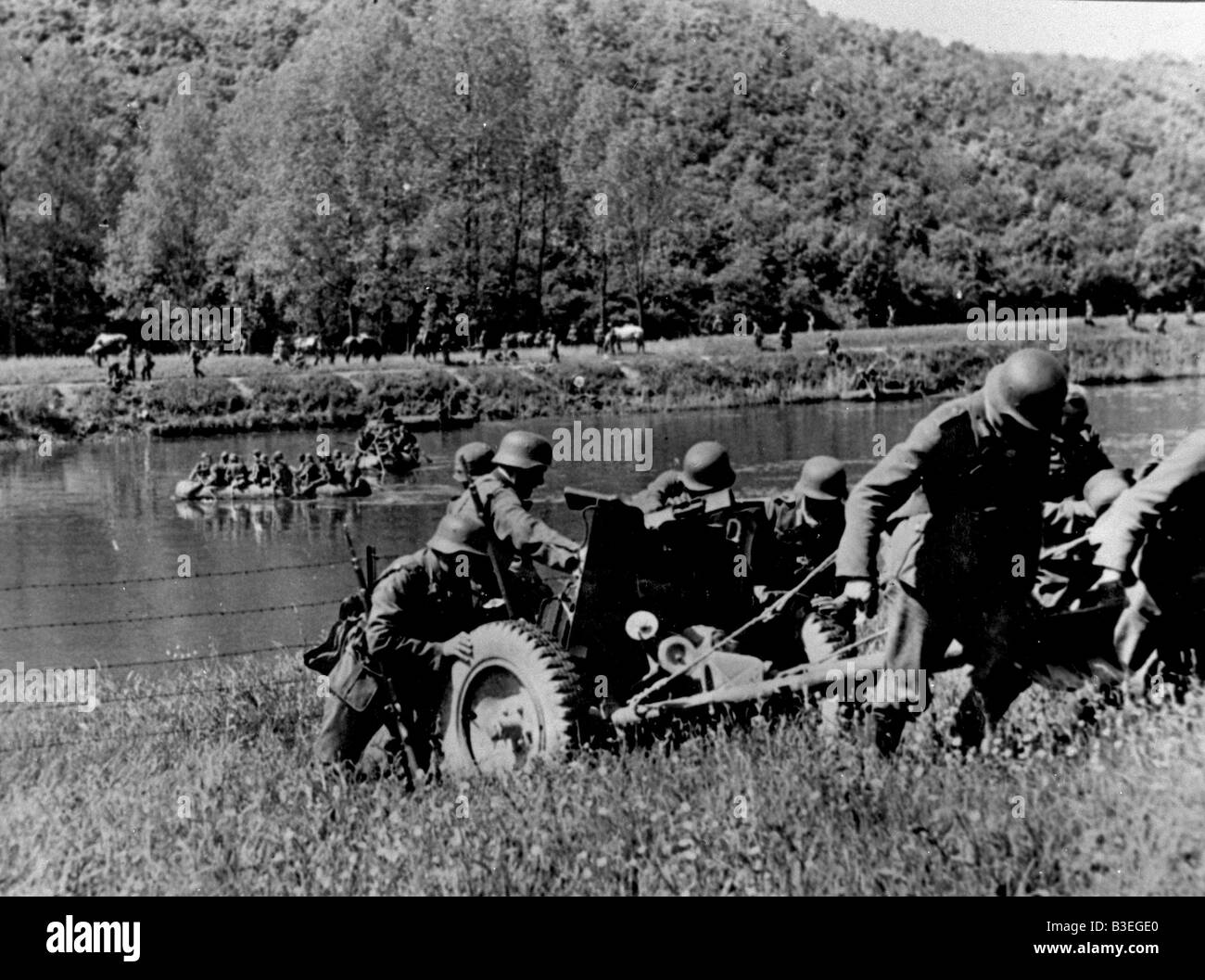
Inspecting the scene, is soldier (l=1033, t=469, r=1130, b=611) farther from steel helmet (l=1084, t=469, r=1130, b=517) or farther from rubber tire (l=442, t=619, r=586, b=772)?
rubber tire (l=442, t=619, r=586, b=772)

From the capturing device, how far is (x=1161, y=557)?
6.69m

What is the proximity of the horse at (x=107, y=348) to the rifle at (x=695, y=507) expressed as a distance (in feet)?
139

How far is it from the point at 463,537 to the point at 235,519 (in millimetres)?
21497

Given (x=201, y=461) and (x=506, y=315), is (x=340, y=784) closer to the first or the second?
(x=201, y=461)

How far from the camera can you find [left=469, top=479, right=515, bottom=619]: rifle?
8.05 metres

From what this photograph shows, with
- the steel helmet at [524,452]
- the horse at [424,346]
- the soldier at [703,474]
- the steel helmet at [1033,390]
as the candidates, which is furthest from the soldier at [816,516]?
the horse at [424,346]

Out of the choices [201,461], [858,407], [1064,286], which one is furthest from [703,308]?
[201,461]

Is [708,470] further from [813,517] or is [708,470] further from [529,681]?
[529,681]

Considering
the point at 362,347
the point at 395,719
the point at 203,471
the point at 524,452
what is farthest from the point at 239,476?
the point at 524,452

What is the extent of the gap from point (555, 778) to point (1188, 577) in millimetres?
3029

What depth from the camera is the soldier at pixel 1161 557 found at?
6.55 m

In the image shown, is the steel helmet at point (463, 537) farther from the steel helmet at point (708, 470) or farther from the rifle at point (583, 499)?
the steel helmet at point (708, 470)

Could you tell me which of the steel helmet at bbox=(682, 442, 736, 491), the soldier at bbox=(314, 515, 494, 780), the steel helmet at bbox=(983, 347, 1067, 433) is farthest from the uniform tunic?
the steel helmet at bbox=(983, 347, 1067, 433)

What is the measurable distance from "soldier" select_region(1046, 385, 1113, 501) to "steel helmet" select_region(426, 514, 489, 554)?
4077 millimetres
